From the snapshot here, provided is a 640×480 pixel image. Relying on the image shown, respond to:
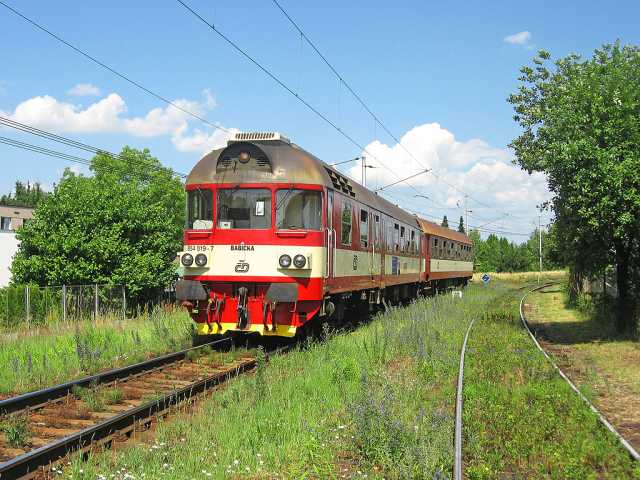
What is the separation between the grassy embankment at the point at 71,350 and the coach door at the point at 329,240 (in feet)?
10.2

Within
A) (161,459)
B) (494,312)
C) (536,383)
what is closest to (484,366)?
(536,383)

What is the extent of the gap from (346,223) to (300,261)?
254cm

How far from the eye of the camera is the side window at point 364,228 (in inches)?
590

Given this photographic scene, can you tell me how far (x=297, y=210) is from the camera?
11641mm

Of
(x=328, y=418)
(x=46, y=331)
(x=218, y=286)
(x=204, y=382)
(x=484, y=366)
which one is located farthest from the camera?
(x=46, y=331)

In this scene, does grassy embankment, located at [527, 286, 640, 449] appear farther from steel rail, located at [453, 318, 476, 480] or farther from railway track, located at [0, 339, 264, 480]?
railway track, located at [0, 339, 264, 480]

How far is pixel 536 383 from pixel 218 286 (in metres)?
5.64

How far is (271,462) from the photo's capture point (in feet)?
18.5

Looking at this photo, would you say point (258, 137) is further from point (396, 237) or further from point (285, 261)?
point (396, 237)

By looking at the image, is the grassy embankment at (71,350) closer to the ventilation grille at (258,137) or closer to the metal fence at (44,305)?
the metal fence at (44,305)

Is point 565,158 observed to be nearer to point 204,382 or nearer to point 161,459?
point 204,382

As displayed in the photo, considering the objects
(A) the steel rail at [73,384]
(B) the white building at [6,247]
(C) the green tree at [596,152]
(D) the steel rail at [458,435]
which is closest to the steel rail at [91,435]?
(A) the steel rail at [73,384]

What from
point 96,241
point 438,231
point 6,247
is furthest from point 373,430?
point 6,247

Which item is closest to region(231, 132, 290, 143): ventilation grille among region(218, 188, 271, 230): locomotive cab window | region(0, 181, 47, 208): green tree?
region(218, 188, 271, 230): locomotive cab window
